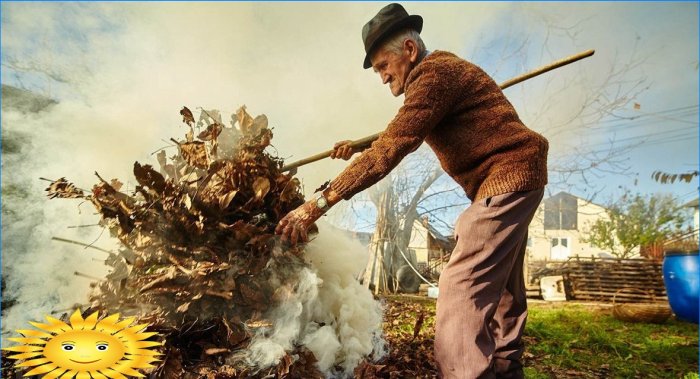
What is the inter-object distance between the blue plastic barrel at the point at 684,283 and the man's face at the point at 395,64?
6.94 meters

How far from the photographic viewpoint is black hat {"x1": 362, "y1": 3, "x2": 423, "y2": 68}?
7.18 feet

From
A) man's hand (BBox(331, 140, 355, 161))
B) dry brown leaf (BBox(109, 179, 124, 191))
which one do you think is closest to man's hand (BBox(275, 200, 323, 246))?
man's hand (BBox(331, 140, 355, 161))

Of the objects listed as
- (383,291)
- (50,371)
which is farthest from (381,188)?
(50,371)

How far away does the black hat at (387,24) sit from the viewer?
86.2 inches

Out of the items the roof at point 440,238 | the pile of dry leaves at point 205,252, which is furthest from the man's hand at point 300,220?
the roof at point 440,238

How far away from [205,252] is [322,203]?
868mm

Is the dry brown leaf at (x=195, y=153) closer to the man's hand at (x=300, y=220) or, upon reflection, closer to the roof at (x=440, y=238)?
the man's hand at (x=300, y=220)

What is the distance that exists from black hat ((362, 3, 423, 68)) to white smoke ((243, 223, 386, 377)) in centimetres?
138

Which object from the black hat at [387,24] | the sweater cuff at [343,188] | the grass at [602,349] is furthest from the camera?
the grass at [602,349]

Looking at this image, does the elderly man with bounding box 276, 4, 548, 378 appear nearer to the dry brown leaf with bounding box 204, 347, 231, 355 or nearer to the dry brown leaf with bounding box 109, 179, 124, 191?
the dry brown leaf with bounding box 204, 347, 231, 355

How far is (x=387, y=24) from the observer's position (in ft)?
7.22

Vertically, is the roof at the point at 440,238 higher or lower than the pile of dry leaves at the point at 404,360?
higher

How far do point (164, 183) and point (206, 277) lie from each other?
2.09ft

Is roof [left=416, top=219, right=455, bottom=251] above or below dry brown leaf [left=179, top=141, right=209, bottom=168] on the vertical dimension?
above
